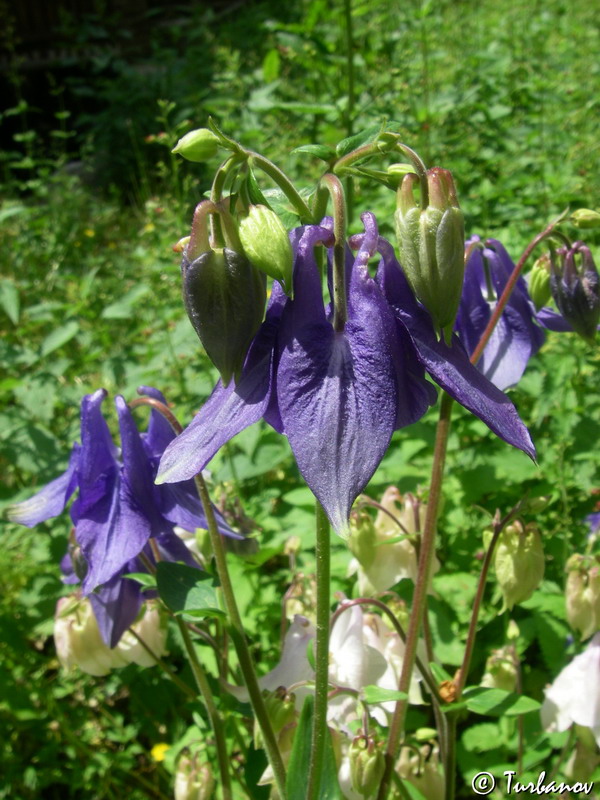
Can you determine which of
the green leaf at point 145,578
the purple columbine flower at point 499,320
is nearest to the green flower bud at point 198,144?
the purple columbine flower at point 499,320

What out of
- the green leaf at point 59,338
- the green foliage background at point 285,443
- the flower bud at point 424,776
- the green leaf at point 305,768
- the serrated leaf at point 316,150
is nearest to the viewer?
Result: the serrated leaf at point 316,150

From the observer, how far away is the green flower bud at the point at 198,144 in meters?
0.81

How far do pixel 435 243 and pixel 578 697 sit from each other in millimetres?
1158

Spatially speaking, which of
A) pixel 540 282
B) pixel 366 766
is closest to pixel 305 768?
pixel 366 766

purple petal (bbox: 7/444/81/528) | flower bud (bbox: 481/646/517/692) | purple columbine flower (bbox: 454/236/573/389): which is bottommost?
flower bud (bbox: 481/646/517/692)

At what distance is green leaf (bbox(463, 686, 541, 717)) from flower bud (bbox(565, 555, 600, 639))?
0.81ft

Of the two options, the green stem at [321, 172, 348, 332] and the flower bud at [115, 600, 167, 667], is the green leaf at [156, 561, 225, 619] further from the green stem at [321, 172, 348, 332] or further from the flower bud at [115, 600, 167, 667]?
the green stem at [321, 172, 348, 332]

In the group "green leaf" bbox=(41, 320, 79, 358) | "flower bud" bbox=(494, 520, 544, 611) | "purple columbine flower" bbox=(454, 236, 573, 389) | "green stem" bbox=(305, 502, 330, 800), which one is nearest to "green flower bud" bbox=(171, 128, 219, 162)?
"green stem" bbox=(305, 502, 330, 800)

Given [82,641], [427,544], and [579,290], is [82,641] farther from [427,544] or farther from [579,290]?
[579,290]

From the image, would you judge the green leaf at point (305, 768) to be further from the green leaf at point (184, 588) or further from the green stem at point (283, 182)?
the green stem at point (283, 182)

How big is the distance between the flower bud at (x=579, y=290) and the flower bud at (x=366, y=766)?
2.64 feet

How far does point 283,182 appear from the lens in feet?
2.84

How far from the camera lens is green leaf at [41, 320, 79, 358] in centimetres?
266

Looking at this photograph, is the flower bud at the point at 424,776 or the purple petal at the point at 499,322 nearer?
the purple petal at the point at 499,322
